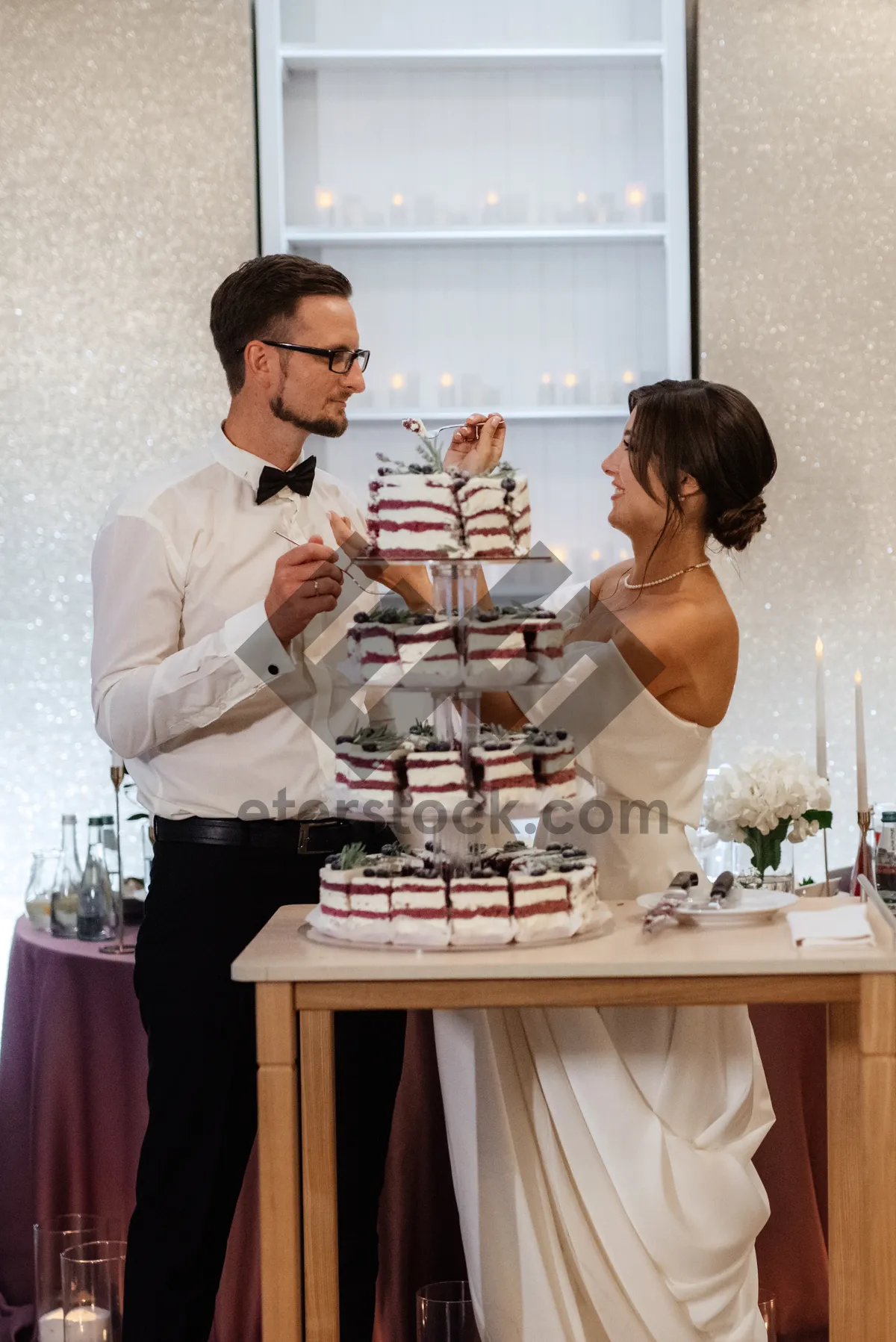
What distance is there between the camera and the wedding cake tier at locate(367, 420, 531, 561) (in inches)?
70.2

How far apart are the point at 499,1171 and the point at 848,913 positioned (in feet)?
2.02

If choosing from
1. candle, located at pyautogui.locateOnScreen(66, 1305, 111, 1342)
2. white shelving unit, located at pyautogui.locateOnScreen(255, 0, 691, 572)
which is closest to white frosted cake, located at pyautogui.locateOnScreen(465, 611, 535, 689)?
candle, located at pyautogui.locateOnScreen(66, 1305, 111, 1342)

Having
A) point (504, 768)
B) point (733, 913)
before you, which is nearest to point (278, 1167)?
point (504, 768)

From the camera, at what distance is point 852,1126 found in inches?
70.7

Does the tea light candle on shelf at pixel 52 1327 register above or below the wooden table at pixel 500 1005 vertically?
below

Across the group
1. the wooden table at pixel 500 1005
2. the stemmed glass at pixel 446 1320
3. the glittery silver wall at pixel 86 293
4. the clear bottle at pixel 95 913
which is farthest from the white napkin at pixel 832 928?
the glittery silver wall at pixel 86 293

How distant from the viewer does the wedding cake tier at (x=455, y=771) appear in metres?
1.78

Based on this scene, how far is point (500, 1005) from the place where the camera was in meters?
1.66

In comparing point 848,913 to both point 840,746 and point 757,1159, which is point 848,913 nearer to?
point 757,1159

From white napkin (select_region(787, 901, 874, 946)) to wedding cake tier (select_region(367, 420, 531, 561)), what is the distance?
23.5 inches

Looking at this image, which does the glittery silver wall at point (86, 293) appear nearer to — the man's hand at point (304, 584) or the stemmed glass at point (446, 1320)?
the stemmed glass at point (446, 1320)

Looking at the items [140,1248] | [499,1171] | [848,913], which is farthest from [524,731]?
[140,1248]

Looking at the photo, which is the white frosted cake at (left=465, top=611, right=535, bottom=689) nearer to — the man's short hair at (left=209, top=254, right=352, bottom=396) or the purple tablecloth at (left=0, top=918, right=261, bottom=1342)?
the man's short hair at (left=209, top=254, right=352, bottom=396)

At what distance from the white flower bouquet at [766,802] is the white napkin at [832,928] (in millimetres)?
586
